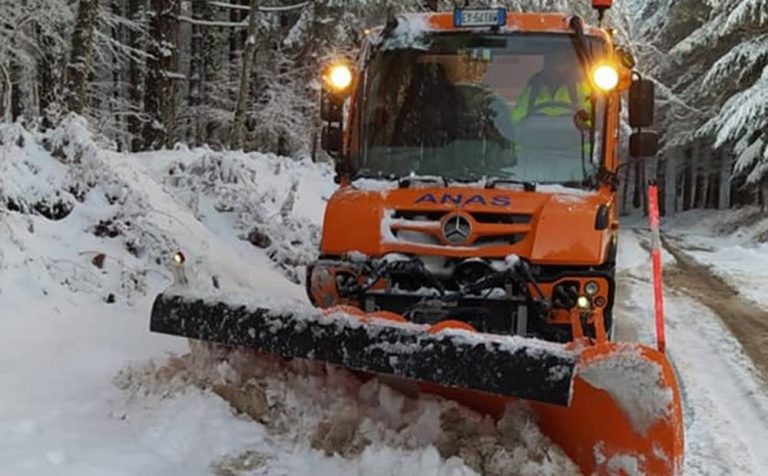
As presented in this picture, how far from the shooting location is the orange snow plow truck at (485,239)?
3.52 meters

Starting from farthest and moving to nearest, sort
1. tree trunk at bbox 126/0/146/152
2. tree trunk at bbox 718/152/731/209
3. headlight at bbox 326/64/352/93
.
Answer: tree trunk at bbox 718/152/731/209 → tree trunk at bbox 126/0/146/152 → headlight at bbox 326/64/352/93

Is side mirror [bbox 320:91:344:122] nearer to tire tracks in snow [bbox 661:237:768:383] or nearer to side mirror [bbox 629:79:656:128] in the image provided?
side mirror [bbox 629:79:656:128]

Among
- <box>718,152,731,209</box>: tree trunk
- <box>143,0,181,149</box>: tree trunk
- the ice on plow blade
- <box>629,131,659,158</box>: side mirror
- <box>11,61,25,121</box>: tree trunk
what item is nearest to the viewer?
the ice on plow blade

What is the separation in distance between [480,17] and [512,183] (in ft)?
4.26

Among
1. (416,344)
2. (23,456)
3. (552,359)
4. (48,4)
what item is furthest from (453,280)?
(48,4)

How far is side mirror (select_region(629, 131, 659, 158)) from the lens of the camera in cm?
556

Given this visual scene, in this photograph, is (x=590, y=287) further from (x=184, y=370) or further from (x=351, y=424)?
(x=184, y=370)

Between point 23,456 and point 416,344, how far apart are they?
79.6 inches

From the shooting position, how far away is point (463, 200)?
4891mm

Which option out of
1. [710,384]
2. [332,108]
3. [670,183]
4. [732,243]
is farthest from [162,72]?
[670,183]

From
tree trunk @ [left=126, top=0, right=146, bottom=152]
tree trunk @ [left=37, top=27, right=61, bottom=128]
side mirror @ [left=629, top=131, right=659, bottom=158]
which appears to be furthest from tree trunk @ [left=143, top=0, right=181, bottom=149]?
side mirror @ [left=629, top=131, right=659, bottom=158]

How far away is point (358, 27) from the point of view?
1819cm

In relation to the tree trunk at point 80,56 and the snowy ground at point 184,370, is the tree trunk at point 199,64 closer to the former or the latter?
the tree trunk at point 80,56

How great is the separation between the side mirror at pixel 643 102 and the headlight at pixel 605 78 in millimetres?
151
